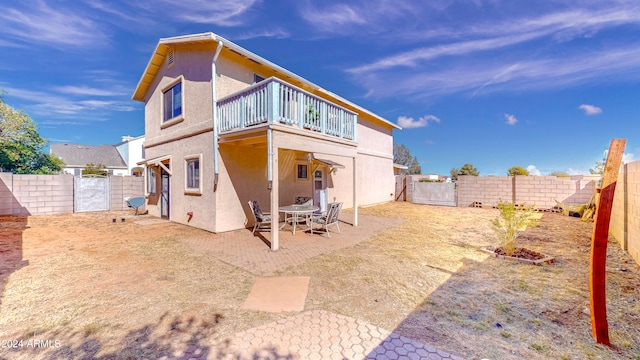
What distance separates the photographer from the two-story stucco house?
693 cm

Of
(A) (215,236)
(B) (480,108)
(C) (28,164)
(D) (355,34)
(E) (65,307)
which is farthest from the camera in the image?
(B) (480,108)

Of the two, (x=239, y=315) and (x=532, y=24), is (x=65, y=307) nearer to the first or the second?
(x=239, y=315)

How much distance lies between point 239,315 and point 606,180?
477 centimetres

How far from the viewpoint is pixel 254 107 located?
7035 millimetres

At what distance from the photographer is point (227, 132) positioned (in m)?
7.73

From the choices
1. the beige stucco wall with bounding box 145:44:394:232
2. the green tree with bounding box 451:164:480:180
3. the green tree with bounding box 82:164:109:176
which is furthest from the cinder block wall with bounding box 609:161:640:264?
the green tree with bounding box 451:164:480:180

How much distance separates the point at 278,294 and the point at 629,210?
8645 mm

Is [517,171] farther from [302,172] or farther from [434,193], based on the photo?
[302,172]

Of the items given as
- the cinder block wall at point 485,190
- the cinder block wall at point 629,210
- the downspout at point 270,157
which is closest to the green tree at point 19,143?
the downspout at point 270,157

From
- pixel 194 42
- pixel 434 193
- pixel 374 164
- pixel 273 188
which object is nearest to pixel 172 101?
pixel 194 42

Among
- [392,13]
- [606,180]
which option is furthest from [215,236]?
[392,13]

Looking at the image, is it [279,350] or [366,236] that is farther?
[366,236]

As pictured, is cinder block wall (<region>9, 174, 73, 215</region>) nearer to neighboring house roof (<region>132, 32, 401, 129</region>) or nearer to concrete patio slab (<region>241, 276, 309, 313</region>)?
neighboring house roof (<region>132, 32, 401, 129</region>)

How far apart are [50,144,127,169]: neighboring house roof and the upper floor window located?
2846 cm
